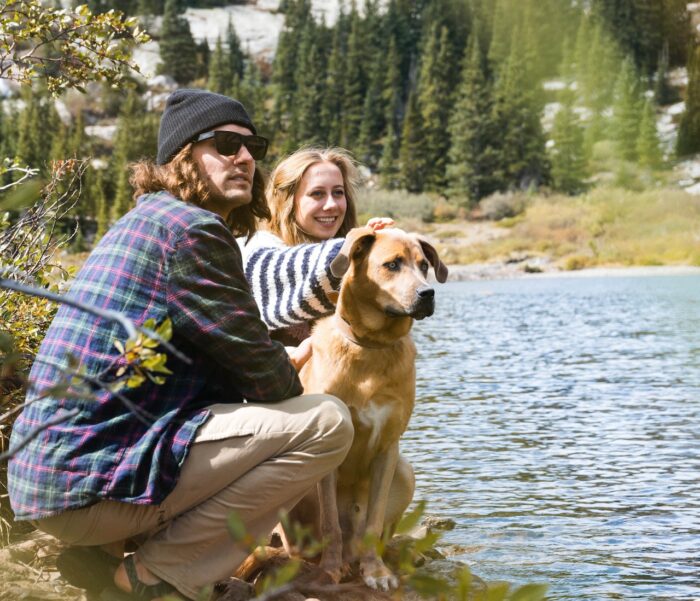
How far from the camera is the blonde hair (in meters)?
5.25

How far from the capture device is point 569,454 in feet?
27.0

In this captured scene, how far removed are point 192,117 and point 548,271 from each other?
135 ft

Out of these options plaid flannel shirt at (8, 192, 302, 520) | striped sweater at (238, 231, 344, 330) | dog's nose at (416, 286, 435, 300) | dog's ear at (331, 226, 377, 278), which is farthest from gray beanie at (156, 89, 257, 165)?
dog's nose at (416, 286, 435, 300)

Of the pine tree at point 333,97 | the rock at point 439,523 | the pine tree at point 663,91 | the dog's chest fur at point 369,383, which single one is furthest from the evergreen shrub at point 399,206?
the dog's chest fur at point 369,383

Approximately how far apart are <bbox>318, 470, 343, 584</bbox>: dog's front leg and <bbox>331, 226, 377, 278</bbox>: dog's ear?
35.9 inches

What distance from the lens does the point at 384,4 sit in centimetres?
10588

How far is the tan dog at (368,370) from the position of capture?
4133mm

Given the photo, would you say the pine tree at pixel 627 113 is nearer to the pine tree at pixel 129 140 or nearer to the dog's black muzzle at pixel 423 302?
the pine tree at pixel 129 140

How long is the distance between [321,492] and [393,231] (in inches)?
49.7

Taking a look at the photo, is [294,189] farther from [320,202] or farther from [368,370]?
[368,370]

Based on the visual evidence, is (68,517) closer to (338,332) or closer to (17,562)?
(17,562)

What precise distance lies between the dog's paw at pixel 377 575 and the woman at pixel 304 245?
294 millimetres

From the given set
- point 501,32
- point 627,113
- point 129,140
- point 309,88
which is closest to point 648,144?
point 627,113

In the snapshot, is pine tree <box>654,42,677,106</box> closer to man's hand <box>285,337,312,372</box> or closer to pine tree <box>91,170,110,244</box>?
pine tree <box>91,170,110,244</box>
